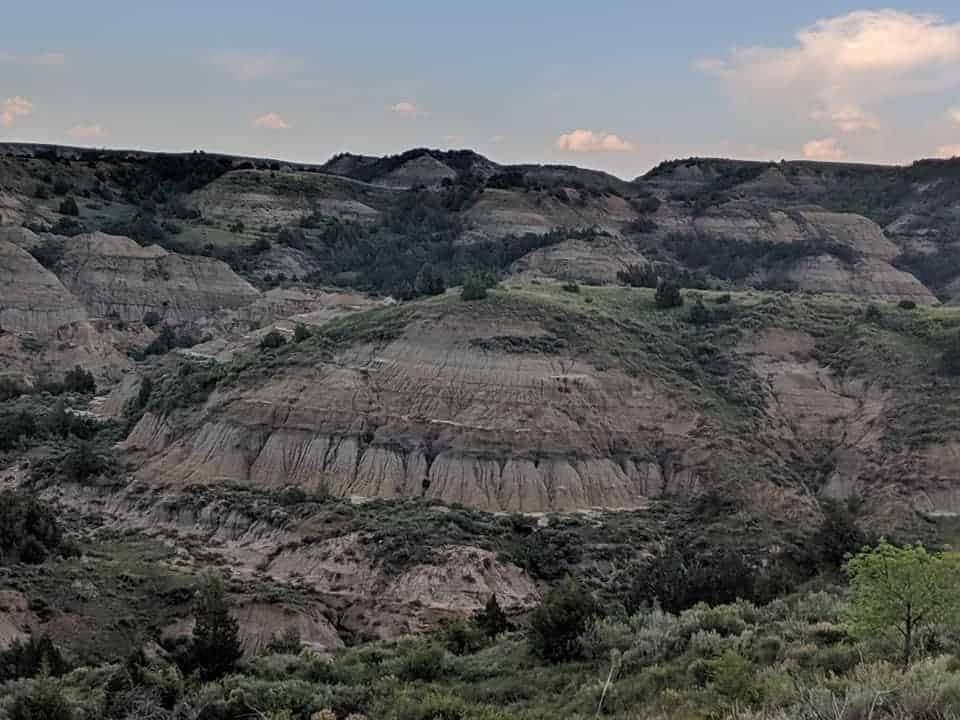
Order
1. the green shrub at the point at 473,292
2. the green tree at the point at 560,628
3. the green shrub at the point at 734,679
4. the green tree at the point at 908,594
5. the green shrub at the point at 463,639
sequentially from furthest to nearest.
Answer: the green shrub at the point at 473,292 < the green shrub at the point at 463,639 < the green tree at the point at 560,628 < the green tree at the point at 908,594 < the green shrub at the point at 734,679

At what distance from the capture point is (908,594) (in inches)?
516

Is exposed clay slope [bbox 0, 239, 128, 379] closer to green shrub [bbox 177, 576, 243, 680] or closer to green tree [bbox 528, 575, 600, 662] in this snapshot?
green shrub [bbox 177, 576, 243, 680]

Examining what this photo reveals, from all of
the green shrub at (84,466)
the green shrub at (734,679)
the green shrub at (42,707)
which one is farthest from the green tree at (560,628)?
the green shrub at (84,466)

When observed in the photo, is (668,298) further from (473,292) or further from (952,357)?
(952,357)

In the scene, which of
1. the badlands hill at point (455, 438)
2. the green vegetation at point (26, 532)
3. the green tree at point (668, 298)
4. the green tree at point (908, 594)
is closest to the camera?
the green tree at point (908, 594)

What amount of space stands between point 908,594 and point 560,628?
7157mm

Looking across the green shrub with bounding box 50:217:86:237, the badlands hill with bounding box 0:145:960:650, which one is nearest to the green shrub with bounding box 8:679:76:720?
the badlands hill with bounding box 0:145:960:650

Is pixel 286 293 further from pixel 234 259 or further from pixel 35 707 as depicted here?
pixel 35 707

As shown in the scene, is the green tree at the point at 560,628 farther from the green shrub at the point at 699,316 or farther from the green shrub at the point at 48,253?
the green shrub at the point at 48,253

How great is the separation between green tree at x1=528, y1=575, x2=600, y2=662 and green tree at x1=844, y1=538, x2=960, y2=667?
6.12m

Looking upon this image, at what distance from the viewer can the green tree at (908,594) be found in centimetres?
1310

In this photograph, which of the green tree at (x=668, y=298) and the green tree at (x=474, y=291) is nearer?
the green tree at (x=474, y=291)

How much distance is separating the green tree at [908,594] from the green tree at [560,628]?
20.1 ft

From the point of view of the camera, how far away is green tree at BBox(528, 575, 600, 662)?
59.6ft
